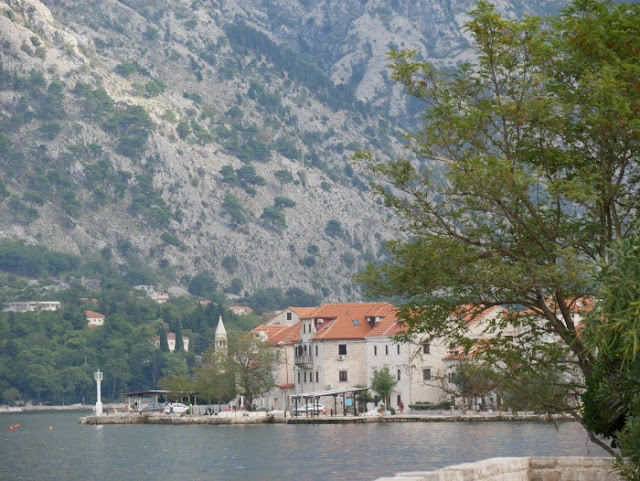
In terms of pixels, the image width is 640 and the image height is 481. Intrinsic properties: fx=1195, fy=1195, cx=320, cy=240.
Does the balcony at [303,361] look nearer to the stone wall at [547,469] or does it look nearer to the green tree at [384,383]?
the green tree at [384,383]

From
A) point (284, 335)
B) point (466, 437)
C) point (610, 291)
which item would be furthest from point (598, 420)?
point (284, 335)

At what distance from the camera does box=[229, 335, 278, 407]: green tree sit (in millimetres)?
137250

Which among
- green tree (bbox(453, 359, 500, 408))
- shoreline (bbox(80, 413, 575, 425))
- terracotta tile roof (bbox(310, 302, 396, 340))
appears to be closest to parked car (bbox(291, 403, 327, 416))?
shoreline (bbox(80, 413, 575, 425))

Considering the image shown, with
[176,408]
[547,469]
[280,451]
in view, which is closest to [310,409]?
[176,408]

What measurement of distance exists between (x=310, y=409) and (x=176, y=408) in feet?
103

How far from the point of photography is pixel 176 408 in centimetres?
15462

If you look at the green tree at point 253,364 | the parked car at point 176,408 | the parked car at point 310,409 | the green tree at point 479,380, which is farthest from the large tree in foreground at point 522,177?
the parked car at point 176,408

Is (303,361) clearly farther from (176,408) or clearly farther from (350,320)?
(176,408)

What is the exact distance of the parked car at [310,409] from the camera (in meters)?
124

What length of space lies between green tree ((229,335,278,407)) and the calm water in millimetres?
20333

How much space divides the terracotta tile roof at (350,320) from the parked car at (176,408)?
2606 cm

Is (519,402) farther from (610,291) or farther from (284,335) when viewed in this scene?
(284,335)

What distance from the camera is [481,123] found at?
95.0 ft

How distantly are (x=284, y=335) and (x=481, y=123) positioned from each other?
12411 centimetres
